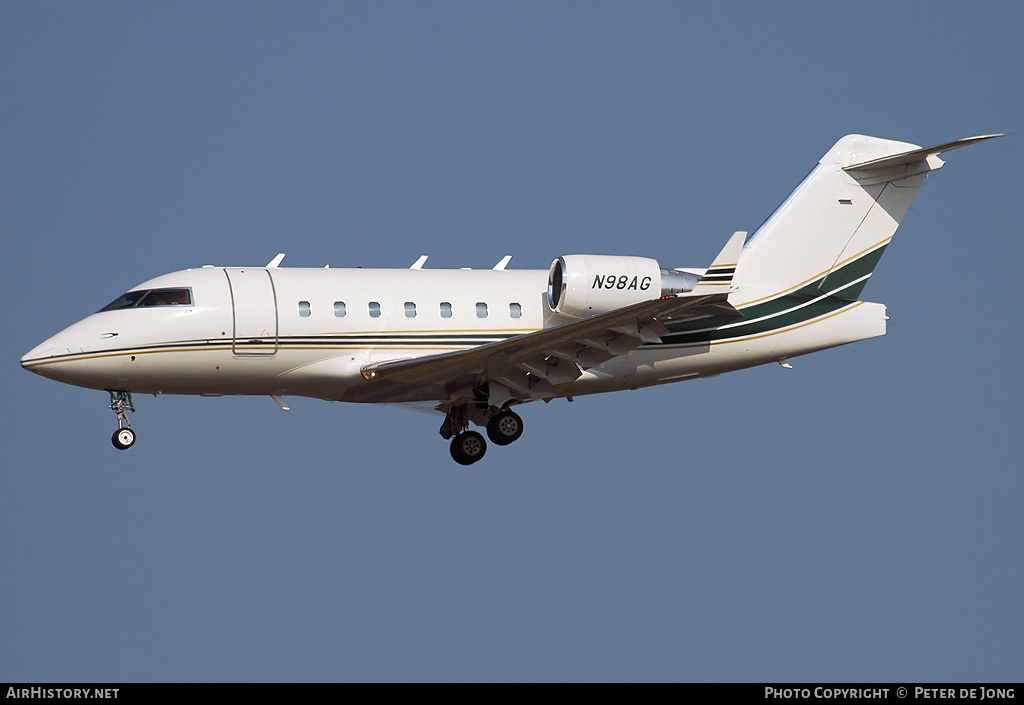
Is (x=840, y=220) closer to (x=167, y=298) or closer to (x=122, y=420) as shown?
(x=167, y=298)

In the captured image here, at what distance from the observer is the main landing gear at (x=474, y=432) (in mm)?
27234

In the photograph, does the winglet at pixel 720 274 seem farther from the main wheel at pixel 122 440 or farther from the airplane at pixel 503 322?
the main wheel at pixel 122 440

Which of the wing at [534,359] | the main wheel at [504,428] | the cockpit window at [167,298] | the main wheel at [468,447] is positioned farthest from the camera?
the main wheel at [468,447]

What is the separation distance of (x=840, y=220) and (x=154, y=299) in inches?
498

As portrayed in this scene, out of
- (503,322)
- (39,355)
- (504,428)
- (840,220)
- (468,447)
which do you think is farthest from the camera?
(840,220)

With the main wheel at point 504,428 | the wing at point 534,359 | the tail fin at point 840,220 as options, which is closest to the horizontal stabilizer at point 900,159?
the tail fin at point 840,220

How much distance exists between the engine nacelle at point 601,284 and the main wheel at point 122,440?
765cm

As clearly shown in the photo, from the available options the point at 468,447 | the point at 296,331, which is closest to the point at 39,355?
the point at 296,331

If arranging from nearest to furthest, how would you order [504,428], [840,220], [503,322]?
[503,322] < [504,428] < [840,220]

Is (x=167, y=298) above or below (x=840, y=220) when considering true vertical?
below

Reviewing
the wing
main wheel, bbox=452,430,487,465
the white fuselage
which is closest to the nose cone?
the white fuselage

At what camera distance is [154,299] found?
25906 mm

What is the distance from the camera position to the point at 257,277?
26.2m
